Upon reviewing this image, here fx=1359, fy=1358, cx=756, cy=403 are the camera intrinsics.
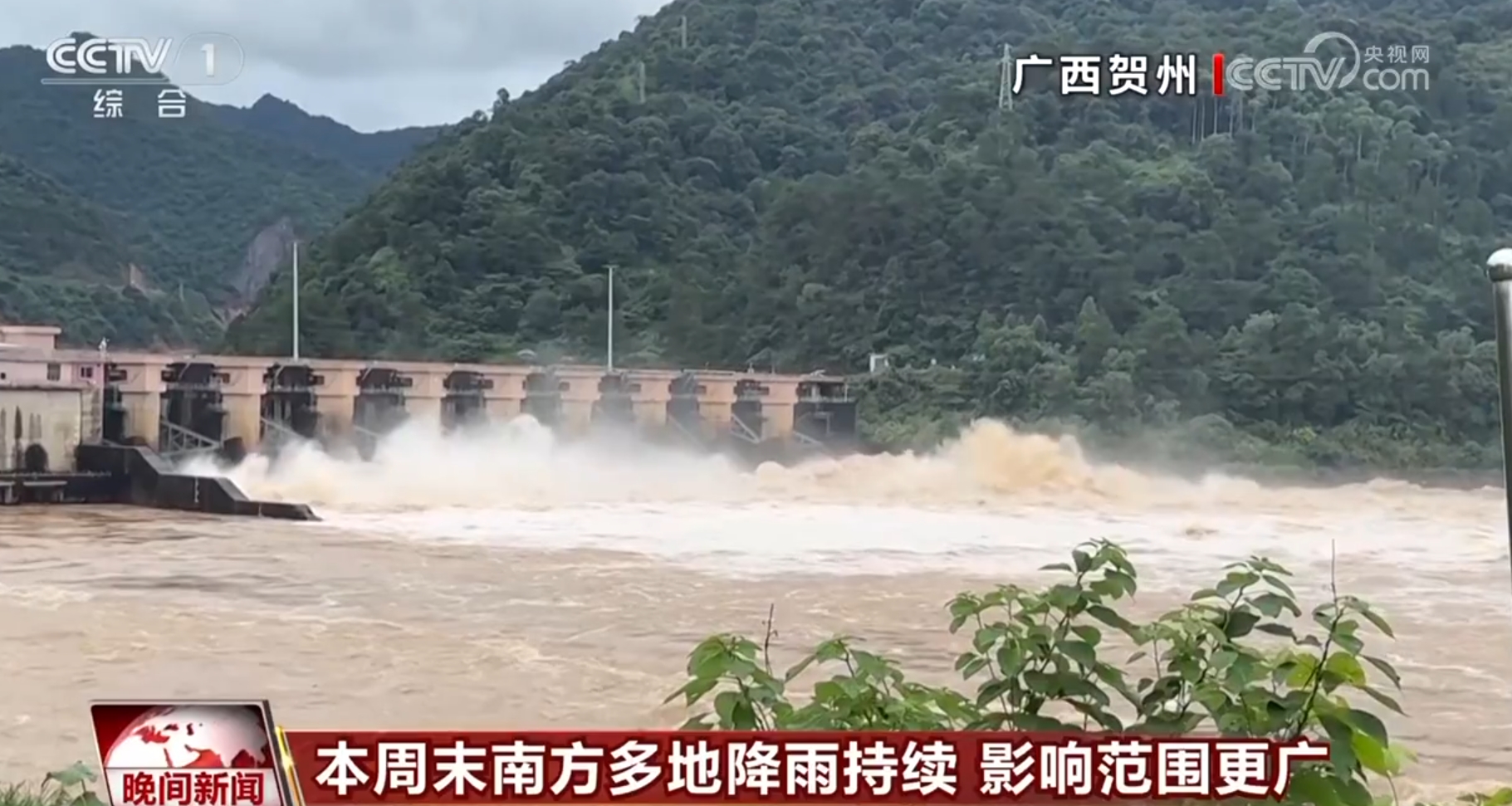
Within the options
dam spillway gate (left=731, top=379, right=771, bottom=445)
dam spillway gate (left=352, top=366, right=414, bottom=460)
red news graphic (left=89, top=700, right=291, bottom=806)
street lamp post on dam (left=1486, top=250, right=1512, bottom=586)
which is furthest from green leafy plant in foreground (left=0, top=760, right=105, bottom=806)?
street lamp post on dam (left=1486, top=250, right=1512, bottom=586)

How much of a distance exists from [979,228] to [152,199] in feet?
5.60

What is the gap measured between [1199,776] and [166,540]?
6.61 feet

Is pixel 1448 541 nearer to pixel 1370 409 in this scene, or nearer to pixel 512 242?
pixel 1370 409

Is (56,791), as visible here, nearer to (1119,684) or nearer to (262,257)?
(262,257)

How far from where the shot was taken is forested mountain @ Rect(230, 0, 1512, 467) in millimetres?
2686

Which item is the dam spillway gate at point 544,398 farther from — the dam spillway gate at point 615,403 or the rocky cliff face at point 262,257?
the rocky cliff face at point 262,257

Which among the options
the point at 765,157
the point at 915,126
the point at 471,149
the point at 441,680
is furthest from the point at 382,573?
the point at 915,126

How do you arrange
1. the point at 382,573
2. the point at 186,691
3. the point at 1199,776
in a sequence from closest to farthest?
the point at 1199,776 < the point at 186,691 < the point at 382,573

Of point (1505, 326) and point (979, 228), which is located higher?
point (979, 228)

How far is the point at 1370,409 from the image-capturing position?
2.73 meters

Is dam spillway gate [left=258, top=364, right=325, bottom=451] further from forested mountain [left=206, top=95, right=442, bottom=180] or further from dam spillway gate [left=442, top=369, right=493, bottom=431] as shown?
forested mountain [left=206, top=95, right=442, bottom=180]

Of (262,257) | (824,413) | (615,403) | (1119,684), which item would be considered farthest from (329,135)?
(1119,684)

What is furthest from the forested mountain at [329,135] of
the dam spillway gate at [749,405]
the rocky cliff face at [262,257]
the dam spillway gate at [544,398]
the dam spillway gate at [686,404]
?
the dam spillway gate at [749,405]

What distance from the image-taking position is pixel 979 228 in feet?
9.25
